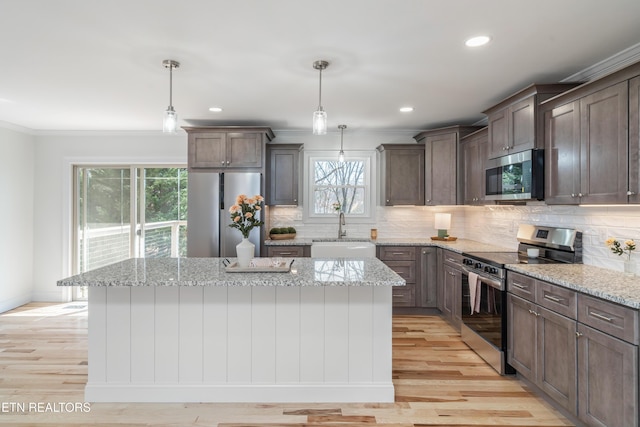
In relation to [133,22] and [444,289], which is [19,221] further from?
[444,289]

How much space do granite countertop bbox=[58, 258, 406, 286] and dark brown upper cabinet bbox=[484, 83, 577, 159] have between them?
169 centimetres

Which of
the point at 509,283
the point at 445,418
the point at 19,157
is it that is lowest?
the point at 445,418

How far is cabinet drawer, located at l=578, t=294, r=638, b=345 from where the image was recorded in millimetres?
1672

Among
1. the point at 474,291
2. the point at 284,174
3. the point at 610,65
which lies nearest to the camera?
the point at 610,65

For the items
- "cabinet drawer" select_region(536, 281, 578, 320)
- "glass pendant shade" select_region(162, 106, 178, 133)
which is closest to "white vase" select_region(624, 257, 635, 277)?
"cabinet drawer" select_region(536, 281, 578, 320)

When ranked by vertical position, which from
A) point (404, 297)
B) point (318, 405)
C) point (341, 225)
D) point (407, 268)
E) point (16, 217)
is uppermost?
point (16, 217)

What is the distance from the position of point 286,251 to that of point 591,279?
308 centimetres

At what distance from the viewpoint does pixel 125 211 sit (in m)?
5.00

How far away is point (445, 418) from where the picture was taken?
7.29 ft

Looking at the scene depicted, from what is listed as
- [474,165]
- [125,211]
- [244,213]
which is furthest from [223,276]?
[125,211]

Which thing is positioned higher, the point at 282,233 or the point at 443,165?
the point at 443,165

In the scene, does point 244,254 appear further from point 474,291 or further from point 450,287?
point 450,287

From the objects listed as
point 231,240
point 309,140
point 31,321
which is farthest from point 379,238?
point 31,321

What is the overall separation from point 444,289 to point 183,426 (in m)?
3.08
